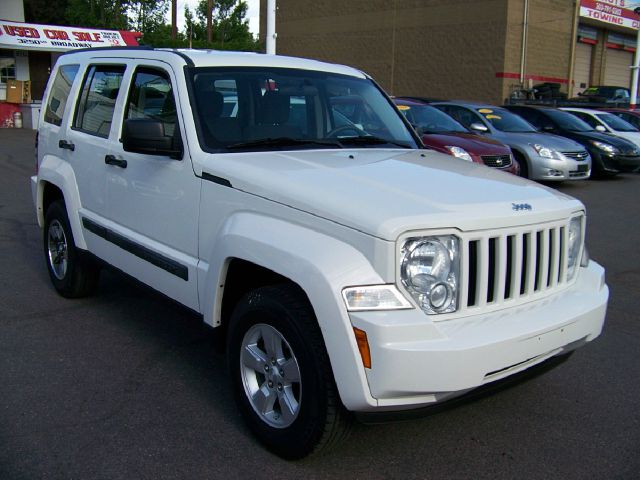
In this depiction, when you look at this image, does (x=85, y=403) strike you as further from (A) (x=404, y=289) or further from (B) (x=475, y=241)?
(B) (x=475, y=241)

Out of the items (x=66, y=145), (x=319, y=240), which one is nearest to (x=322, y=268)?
(x=319, y=240)

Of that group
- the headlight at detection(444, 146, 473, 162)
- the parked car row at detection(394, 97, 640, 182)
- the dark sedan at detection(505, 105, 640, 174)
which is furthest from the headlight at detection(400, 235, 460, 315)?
the dark sedan at detection(505, 105, 640, 174)

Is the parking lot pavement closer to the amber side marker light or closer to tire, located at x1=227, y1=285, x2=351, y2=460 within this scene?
tire, located at x1=227, y1=285, x2=351, y2=460

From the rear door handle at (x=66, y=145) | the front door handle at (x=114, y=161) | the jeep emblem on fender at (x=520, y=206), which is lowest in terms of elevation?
the jeep emblem on fender at (x=520, y=206)

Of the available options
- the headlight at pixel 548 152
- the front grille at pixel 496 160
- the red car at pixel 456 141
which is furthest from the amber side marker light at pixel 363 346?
the headlight at pixel 548 152

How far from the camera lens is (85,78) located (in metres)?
5.33

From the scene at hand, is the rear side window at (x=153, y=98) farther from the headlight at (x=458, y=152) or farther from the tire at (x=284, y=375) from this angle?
the headlight at (x=458, y=152)

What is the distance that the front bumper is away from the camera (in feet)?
9.00

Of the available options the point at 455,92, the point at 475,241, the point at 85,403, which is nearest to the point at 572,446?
the point at 475,241

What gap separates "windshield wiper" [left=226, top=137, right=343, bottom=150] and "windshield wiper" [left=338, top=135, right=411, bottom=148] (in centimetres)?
9

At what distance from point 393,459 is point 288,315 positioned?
948mm

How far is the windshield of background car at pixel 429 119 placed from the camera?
1209 centimetres

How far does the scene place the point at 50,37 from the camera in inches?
1017

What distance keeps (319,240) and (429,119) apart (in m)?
9.68
